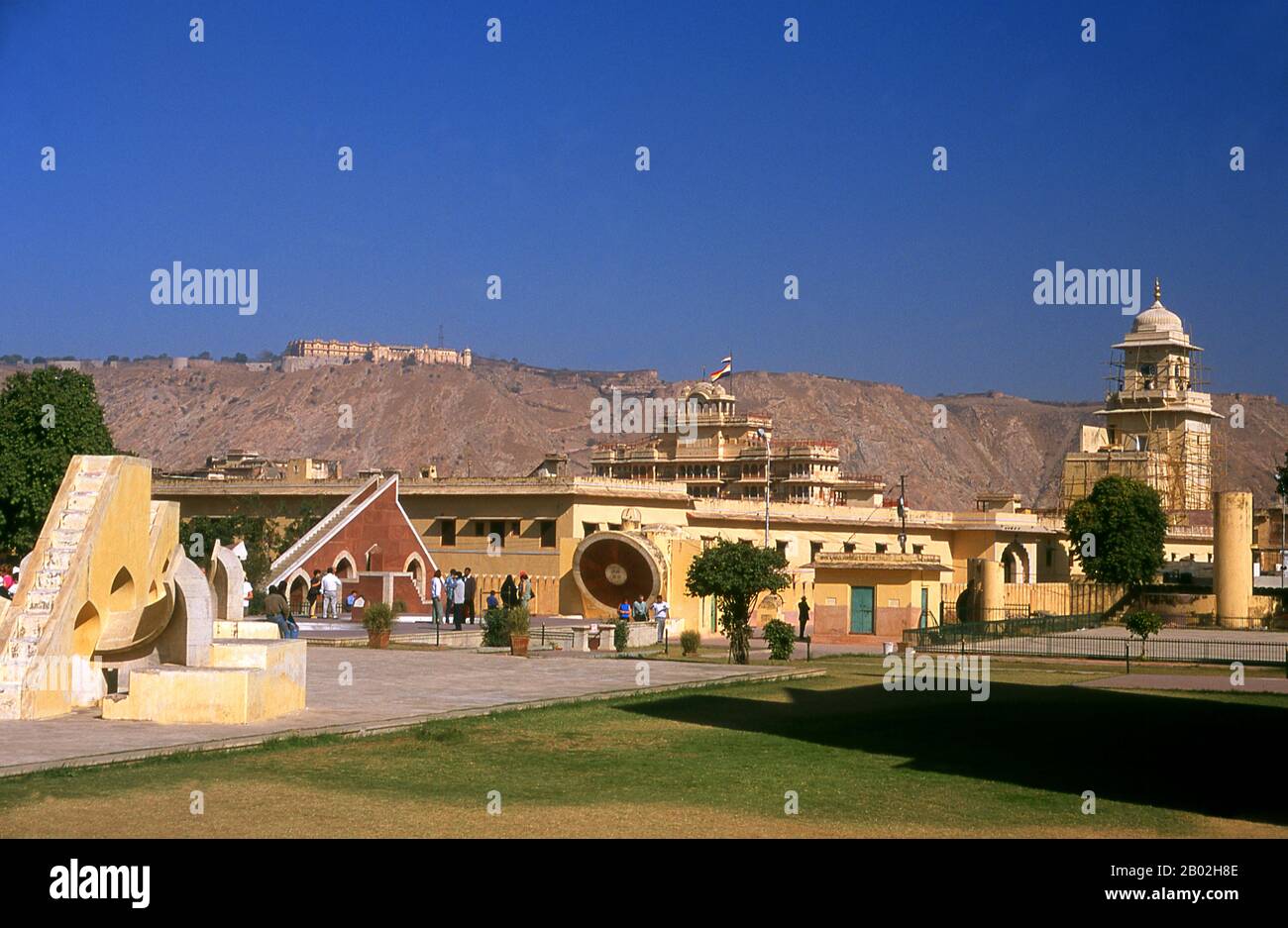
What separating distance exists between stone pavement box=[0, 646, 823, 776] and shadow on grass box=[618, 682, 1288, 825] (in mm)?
2016

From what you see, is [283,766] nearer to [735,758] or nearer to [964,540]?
[735,758]

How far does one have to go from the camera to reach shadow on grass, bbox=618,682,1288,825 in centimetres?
1370

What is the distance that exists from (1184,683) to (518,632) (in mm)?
12747

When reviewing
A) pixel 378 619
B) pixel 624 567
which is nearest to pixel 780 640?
pixel 378 619

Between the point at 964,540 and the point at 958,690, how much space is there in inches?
2133

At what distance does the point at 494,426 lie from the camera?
154 metres

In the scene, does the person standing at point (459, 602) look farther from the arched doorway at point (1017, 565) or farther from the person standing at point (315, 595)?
the arched doorway at point (1017, 565)

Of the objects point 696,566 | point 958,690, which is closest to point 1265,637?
point 696,566

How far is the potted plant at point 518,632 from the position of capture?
100 feet

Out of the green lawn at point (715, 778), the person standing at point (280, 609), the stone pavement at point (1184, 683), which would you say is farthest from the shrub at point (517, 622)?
the stone pavement at point (1184, 683)

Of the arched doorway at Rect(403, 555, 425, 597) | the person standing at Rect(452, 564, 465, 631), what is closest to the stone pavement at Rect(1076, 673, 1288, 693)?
the person standing at Rect(452, 564, 465, 631)

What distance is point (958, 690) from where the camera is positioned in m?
24.0

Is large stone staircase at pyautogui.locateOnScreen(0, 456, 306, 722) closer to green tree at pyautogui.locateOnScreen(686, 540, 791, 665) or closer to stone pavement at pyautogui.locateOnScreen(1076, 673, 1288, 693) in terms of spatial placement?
stone pavement at pyautogui.locateOnScreen(1076, 673, 1288, 693)
